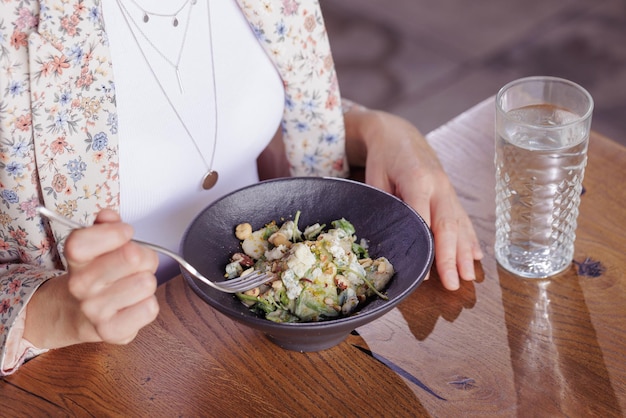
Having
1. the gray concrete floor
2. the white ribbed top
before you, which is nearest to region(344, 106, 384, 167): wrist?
the white ribbed top

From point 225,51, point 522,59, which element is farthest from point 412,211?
point 522,59

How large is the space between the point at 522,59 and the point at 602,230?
2.17m

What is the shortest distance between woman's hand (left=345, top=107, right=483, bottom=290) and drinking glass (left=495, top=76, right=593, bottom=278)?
6cm

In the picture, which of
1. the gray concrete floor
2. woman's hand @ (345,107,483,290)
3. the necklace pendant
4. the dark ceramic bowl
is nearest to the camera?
the dark ceramic bowl

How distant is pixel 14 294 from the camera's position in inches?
43.1

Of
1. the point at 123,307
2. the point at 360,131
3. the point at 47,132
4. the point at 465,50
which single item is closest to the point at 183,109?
the point at 47,132

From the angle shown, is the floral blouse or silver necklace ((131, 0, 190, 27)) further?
silver necklace ((131, 0, 190, 27))

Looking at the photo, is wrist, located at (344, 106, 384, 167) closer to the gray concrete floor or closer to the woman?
the woman

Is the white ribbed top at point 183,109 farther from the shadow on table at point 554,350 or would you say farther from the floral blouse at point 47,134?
the shadow on table at point 554,350

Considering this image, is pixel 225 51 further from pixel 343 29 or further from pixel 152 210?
pixel 343 29

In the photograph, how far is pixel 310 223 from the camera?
3.93 ft

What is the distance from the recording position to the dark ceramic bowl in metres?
0.96

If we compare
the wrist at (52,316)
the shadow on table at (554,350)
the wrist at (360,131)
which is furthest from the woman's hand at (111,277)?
the wrist at (360,131)

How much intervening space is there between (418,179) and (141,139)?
434mm
